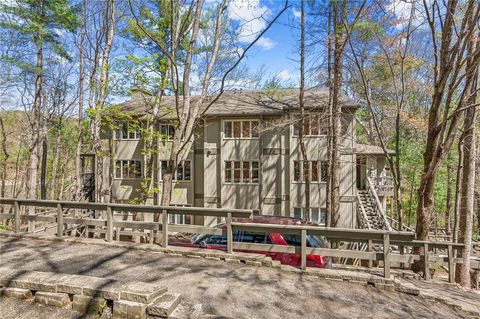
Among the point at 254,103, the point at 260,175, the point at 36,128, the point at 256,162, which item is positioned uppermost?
the point at 254,103

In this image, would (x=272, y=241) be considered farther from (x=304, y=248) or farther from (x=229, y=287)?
(x=229, y=287)

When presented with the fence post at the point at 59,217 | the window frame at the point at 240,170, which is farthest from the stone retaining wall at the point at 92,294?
the window frame at the point at 240,170

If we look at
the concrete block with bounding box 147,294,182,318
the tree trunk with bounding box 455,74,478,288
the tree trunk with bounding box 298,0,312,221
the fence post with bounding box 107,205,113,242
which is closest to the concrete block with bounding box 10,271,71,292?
the concrete block with bounding box 147,294,182,318

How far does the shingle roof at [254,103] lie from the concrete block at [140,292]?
46.6 feet

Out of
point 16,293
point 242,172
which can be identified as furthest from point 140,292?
point 242,172

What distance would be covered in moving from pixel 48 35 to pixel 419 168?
89.4ft

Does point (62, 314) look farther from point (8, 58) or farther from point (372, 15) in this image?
point (8, 58)

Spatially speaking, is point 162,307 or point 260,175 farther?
point 260,175

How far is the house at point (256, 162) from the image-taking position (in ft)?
56.7

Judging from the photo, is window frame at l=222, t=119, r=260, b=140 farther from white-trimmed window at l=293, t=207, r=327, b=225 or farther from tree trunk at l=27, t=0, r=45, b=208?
tree trunk at l=27, t=0, r=45, b=208

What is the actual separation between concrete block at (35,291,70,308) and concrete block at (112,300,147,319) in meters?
0.76

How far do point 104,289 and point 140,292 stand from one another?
0.50 metres

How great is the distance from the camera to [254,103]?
19.2 meters

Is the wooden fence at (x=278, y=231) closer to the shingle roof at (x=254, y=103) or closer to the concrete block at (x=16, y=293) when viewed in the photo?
the concrete block at (x=16, y=293)
